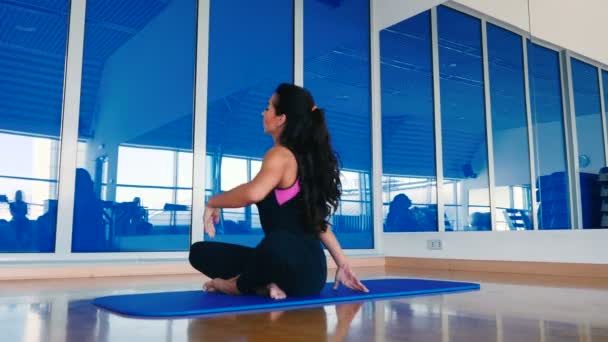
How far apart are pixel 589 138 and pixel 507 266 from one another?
113cm

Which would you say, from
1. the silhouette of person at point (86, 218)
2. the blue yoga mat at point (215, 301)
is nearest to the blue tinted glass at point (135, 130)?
the silhouette of person at point (86, 218)

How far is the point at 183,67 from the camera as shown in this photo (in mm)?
4035

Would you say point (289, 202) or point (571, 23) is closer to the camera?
point (289, 202)

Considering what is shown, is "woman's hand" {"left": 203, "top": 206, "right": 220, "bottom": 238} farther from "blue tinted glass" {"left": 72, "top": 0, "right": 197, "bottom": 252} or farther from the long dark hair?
"blue tinted glass" {"left": 72, "top": 0, "right": 197, "bottom": 252}

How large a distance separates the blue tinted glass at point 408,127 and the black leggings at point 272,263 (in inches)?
118

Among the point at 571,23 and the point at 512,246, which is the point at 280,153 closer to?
the point at 512,246

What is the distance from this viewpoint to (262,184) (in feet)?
6.30

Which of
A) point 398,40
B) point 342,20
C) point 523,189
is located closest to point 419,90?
point 398,40

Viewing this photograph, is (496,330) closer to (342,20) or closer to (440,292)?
(440,292)

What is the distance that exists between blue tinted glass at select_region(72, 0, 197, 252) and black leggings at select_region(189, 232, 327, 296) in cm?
155

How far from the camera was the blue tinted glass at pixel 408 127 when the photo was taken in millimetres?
4977

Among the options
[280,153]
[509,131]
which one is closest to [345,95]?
[509,131]

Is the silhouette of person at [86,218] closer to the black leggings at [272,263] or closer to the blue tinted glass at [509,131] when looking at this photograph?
the black leggings at [272,263]

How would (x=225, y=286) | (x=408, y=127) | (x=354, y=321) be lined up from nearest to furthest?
(x=354, y=321) → (x=225, y=286) → (x=408, y=127)
